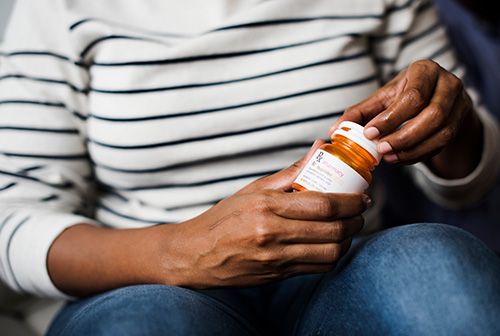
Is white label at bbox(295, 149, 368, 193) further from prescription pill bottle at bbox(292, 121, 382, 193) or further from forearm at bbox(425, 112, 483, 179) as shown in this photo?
forearm at bbox(425, 112, 483, 179)

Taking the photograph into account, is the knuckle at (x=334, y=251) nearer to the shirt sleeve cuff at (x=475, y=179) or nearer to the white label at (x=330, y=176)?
the white label at (x=330, y=176)

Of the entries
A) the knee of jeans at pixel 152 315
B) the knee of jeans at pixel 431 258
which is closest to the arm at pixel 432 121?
the knee of jeans at pixel 431 258

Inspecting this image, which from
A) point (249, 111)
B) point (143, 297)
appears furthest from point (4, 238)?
point (249, 111)

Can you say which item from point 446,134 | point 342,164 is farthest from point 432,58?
point 342,164

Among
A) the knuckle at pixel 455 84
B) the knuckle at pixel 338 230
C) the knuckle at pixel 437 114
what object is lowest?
the knuckle at pixel 338 230

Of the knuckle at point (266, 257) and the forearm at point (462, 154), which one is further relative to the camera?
the forearm at point (462, 154)

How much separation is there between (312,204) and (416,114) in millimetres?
180

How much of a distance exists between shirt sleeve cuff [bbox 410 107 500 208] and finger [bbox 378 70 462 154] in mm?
209

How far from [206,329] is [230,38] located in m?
0.44

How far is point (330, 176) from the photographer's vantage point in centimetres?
43

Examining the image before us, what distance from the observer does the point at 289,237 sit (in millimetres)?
440

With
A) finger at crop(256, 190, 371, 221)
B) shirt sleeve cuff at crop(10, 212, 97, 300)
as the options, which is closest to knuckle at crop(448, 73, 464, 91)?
finger at crop(256, 190, 371, 221)

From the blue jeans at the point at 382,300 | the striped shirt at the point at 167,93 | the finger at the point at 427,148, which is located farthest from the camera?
the striped shirt at the point at 167,93

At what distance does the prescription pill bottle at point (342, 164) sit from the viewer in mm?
425
